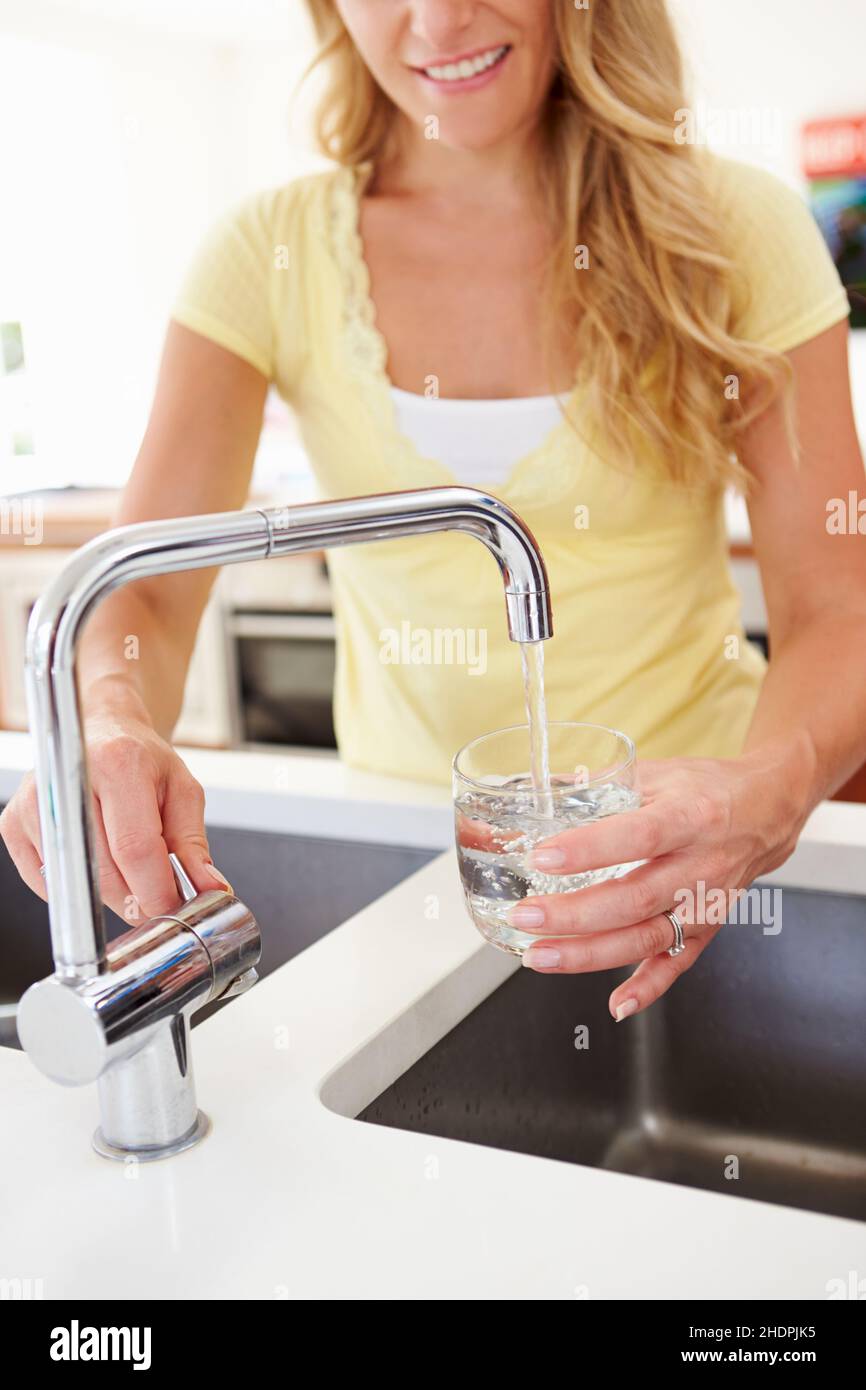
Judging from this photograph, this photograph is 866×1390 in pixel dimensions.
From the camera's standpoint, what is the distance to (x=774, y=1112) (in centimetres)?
108

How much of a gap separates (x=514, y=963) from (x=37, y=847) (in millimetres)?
357

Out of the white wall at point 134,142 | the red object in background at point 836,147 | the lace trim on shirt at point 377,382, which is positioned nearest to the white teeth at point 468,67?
the lace trim on shirt at point 377,382

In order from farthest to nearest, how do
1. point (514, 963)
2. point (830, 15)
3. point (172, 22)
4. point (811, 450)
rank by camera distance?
point (172, 22), point (830, 15), point (811, 450), point (514, 963)

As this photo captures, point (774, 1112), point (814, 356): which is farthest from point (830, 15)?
point (774, 1112)

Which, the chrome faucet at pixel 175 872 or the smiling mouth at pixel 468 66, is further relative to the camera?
the smiling mouth at pixel 468 66

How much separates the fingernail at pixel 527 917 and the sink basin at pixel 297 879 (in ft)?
1.54

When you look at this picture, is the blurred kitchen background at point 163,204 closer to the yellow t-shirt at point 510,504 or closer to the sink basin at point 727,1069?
the yellow t-shirt at point 510,504

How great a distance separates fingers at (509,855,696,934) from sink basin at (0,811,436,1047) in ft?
1.49

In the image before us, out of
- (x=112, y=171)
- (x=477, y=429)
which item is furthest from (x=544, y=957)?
(x=112, y=171)

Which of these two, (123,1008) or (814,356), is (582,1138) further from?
(814,356)

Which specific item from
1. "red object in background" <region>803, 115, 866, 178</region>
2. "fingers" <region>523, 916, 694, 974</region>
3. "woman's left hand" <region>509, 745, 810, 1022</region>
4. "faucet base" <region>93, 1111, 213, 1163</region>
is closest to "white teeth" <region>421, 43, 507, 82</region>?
"woman's left hand" <region>509, 745, 810, 1022</region>

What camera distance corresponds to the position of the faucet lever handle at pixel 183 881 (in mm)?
696
